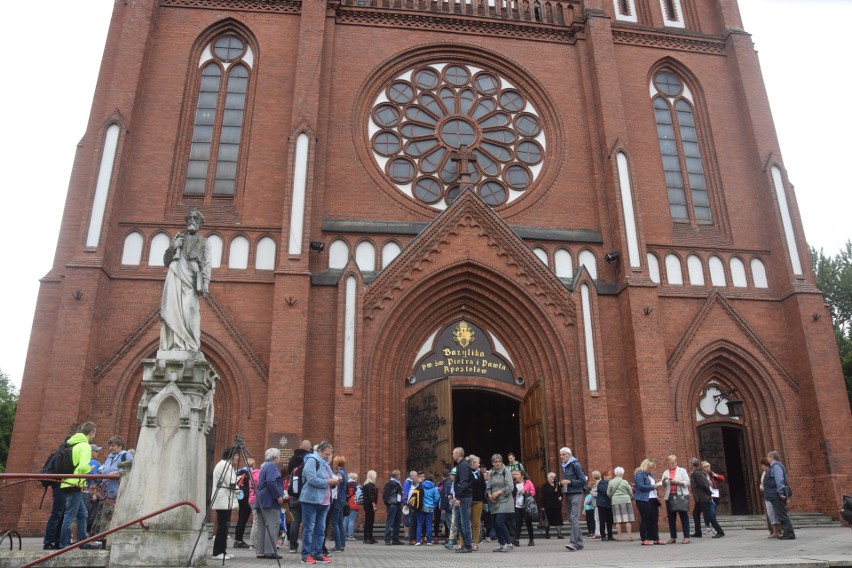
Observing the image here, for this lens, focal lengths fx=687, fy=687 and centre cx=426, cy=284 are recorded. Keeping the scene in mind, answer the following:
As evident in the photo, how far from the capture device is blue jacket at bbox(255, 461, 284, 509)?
945 centimetres

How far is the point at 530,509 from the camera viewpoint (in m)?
12.4

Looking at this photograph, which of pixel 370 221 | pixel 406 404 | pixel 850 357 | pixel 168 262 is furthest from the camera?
pixel 850 357

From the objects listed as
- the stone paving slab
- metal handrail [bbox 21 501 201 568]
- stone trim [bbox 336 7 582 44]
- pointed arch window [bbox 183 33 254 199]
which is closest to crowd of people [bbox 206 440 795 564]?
the stone paving slab

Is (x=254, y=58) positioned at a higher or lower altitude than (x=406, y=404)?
higher

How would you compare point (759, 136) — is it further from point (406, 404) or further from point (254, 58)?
point (254, 58)

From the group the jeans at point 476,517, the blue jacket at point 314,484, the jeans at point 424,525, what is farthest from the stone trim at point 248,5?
the blue jacket at point 314,484

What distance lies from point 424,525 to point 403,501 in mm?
634

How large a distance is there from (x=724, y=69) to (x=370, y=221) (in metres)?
13.3

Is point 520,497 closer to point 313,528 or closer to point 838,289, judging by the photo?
point 313,528

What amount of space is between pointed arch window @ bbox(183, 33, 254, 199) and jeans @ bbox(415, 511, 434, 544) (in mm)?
10518

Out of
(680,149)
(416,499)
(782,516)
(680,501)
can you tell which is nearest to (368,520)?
(416,499)

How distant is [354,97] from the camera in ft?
68.6

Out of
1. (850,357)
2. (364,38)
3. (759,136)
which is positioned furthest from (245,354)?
(850,357)

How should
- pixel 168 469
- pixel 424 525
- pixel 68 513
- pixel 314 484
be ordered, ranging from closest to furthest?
pixel 168 469 → pixel 68 513 → pixel 314 484 → pixel 424 525
